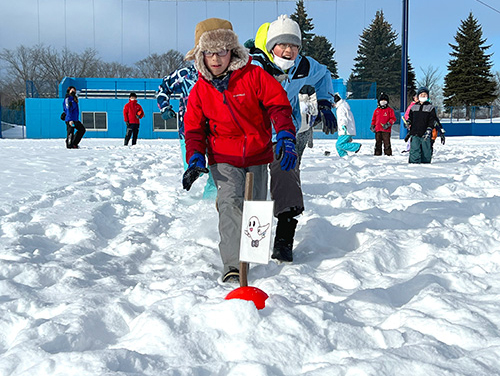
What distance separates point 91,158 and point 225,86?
27.1 feet

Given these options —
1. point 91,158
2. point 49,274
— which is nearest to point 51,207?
point 49,274

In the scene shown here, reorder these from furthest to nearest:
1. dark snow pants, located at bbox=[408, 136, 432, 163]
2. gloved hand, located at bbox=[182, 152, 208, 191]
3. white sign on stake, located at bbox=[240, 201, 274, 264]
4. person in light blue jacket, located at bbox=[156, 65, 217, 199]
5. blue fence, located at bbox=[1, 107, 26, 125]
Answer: blue fence, located at bbox=[1, 107, 26, 125] → dark snow pants, located at bbox=[408, 136, 432, 163] → person in light blue jacket, located at bbox=[156, 65, 217, 199] → gloved hand, located at bbox=[182, 152, 208, 191] → white sign on stake, located at bbox=[240, 201, 274, 264]

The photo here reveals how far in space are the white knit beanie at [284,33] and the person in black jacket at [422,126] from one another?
7.05 m

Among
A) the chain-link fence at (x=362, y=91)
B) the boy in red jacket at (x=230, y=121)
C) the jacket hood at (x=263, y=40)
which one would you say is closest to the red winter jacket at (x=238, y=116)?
the boy in red jacket at (x=230, y=121)


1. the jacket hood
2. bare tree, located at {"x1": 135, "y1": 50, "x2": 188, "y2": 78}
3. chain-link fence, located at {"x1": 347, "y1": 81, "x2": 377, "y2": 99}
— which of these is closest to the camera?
the jacket hood

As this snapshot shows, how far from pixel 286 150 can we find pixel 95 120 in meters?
29.2

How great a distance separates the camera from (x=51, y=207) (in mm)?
5012

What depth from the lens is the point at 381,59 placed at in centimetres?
5725

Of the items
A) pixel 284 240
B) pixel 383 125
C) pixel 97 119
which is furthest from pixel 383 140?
pixel 97 119

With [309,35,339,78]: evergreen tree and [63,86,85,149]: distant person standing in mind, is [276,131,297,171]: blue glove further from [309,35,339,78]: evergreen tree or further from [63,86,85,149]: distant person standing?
[309,35,339,78]: evergreen tree

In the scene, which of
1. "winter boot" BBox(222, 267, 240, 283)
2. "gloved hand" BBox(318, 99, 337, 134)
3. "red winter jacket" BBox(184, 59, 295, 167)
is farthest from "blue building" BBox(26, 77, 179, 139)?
"winter boot" BBox(222, 267, 240, 283)

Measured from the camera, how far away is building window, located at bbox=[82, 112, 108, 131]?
99.2 feet

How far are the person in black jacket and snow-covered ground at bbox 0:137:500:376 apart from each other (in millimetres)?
4595

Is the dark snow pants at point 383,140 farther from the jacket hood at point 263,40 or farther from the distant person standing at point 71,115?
the jacket hood at point 263,40
